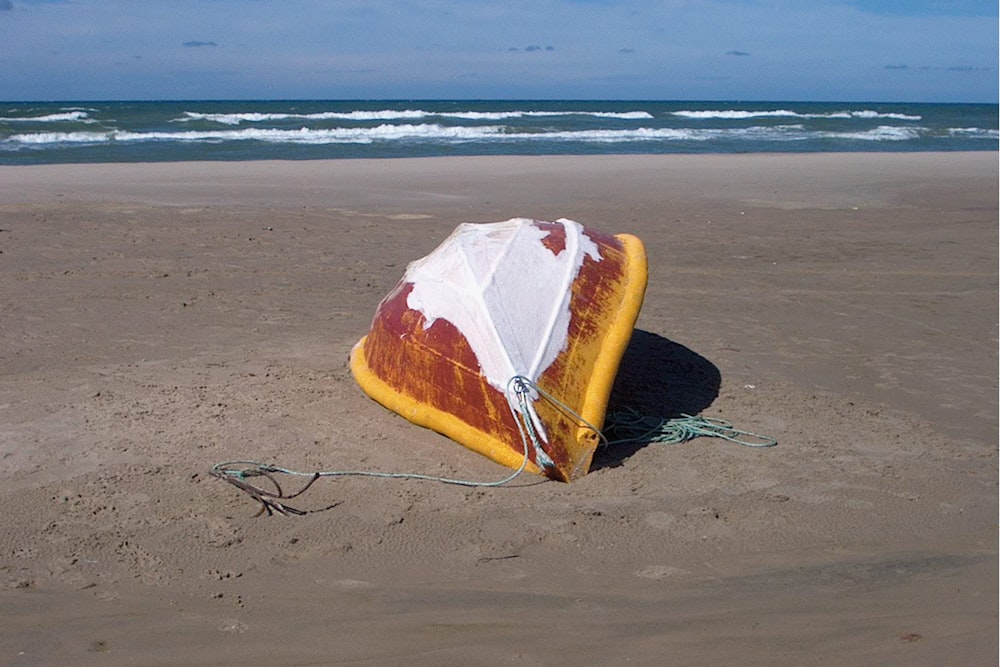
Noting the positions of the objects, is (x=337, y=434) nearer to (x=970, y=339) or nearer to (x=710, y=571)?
(x=710, y=571)

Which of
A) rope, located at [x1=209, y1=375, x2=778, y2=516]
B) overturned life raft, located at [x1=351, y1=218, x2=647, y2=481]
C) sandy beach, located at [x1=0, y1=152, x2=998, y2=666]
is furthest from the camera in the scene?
overturned life raft, located at [x1=351, y1=218, x2=647, y2=481]

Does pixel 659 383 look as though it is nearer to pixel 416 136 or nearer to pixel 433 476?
pixel 433 476

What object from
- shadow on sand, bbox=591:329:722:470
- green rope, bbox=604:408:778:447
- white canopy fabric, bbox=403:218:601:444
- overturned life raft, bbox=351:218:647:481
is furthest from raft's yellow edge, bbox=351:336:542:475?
green rope, bbox=604:408:778:447

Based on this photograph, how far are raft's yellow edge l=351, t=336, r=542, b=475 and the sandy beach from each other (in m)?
0.07

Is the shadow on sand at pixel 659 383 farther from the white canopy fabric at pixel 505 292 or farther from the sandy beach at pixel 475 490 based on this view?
the white canopy fabric at pixel 505 292

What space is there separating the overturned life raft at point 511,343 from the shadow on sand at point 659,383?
1.22 feet

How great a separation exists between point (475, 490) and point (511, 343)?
2.26 ft

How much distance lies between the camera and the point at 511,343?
177 inches

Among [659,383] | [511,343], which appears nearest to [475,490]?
[511,343]

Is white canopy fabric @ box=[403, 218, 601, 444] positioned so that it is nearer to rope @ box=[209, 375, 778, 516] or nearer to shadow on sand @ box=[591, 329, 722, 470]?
rope @ box=[209, 375, 778, 516]

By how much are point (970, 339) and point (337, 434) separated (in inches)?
178

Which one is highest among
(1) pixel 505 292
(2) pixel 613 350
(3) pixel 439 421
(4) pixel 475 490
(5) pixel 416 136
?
(5) pixel 416 136

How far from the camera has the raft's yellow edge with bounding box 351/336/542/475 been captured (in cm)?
443

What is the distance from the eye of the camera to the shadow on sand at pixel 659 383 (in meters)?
5.25
